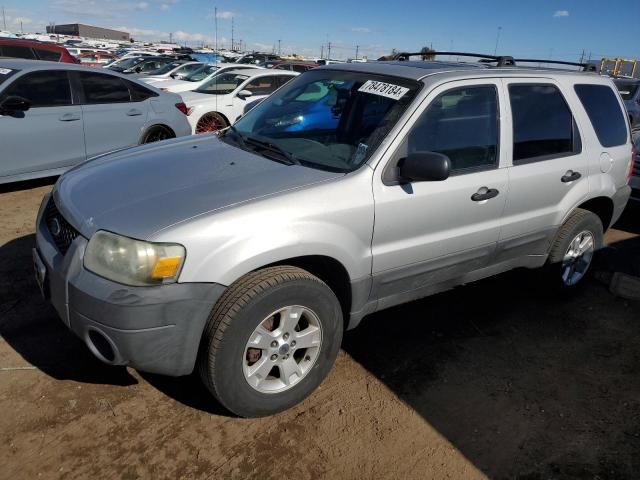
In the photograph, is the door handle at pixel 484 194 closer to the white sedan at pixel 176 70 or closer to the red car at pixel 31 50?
the red car at pixel 31 50

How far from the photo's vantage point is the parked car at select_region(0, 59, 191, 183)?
5941 millimetres

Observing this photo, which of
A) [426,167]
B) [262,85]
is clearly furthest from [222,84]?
[426,167]

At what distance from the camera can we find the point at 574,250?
4.33 metres

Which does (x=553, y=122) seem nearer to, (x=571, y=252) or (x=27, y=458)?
(x=571, y=252)

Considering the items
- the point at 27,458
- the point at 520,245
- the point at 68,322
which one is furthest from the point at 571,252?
the point at 27,458

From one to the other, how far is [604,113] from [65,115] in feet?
19.0

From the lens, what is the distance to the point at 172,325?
7.82 ft

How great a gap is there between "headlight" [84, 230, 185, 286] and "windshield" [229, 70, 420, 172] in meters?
1.03

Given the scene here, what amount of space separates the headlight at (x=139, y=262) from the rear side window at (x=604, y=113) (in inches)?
133

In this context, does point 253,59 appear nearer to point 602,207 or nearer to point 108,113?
point 108,113

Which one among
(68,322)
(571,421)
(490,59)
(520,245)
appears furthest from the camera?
(490,59)

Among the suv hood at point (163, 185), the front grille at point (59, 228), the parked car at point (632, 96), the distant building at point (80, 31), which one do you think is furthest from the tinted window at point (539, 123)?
the distant building at point (80, 31)

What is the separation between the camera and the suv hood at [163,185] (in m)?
2.49

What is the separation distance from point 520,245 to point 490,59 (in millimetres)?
1495
